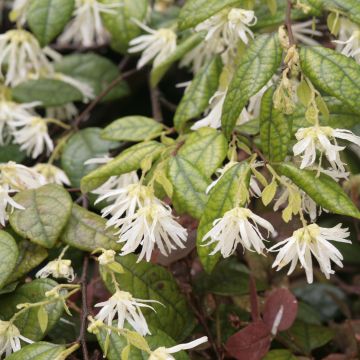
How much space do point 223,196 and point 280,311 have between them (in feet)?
1.02

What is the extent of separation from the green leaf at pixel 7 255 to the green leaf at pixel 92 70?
0.75m

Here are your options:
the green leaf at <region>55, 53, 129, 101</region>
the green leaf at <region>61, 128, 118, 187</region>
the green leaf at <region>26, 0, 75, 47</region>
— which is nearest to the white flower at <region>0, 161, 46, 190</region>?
the green leaf at <region>61, 128, 118, 187</region>

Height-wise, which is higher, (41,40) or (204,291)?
(41,40)

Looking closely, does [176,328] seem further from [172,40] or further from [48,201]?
[172,40]

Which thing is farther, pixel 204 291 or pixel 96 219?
pixel 204 291

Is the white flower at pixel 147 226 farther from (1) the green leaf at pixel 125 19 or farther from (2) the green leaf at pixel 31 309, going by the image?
(1) the green leaf at pixel 125 19

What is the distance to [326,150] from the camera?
3.06 ft

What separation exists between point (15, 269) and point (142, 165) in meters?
0.25

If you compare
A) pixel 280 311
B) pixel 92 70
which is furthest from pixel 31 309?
pixel 92 70

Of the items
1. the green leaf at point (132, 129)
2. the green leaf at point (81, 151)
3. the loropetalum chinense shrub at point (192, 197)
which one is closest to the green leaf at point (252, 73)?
the loropetalum chinense shrub at point (192, 197)

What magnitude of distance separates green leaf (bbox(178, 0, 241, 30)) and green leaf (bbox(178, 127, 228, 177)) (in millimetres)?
166

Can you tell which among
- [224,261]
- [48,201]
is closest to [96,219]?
[48,201]

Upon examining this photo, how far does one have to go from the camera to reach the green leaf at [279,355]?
3.87ft

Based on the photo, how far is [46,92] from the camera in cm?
160
